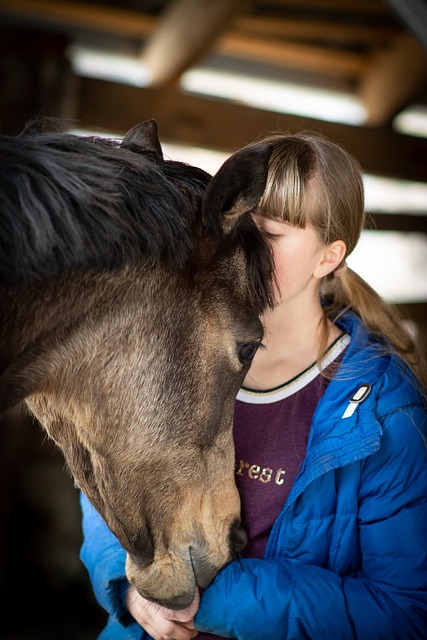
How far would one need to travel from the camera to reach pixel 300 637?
5.45ft

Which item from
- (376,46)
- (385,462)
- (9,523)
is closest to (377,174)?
(376,46)

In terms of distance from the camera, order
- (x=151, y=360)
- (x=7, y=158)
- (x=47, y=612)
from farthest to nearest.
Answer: (x=47, y=612), (x=151, y=360), (x=7, y=158)

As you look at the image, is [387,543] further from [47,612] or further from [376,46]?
[376,46]

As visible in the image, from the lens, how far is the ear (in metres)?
1.93

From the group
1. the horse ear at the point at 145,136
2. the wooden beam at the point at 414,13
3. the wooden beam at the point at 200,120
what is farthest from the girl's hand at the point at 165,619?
the wooden beam at the point at 200,120

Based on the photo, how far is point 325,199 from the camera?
1851 mm

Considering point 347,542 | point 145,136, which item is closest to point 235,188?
point 145,136

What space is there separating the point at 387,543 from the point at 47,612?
3678 mm

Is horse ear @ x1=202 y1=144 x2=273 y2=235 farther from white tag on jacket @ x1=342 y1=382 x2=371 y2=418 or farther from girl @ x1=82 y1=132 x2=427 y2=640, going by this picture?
white tag on jacket @ x1=342 y1=382 x2=371 y2=418

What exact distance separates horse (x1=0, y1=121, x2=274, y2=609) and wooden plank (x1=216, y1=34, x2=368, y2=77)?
13.1ft

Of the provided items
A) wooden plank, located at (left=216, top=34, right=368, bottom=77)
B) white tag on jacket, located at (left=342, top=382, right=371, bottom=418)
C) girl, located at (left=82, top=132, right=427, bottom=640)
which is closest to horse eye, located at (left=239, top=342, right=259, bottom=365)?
girl, located at (left=82, top=132, right=427, bottom=640)

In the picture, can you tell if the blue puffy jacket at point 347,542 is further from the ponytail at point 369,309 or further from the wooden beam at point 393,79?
the wooden beam at point 393,79

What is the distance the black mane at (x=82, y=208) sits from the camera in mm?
1354

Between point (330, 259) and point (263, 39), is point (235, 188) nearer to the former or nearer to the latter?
point (330, 259)
